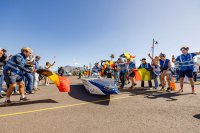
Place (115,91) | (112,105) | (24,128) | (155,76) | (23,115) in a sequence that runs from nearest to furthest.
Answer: (24,128), (23,115), (112,105), (115,91), (155,76)

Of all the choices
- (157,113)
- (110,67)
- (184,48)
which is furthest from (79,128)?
(110,67)

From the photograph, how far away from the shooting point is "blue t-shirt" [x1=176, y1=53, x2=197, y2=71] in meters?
9.89

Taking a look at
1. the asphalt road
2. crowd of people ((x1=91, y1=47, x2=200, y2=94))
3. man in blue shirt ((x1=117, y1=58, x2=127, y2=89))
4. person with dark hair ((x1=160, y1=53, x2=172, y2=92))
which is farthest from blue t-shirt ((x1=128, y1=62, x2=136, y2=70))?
the asphalt road

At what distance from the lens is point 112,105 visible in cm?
708

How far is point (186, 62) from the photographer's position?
10.0 metres

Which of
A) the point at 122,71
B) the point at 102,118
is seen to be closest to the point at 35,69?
the point at 122,71

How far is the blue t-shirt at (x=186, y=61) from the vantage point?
989cm

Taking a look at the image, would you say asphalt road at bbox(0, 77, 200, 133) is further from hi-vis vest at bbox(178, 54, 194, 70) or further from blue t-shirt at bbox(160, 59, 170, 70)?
blue t-shirt at bbox(160, 59, 170, 70)

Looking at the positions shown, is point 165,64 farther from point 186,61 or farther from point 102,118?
point 102,118

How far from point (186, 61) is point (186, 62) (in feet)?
0.18

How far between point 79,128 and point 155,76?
867cm

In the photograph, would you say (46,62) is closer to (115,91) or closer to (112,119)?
(115,91)

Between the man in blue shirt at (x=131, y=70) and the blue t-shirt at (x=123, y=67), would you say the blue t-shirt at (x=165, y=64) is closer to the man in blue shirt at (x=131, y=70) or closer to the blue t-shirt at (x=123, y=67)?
the man in blue shirt at (x=131, y=70)

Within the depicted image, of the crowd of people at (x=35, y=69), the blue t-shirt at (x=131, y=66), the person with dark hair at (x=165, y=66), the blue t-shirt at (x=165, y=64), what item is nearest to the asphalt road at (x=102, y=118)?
the crowd of people at (x=35, y=69)
